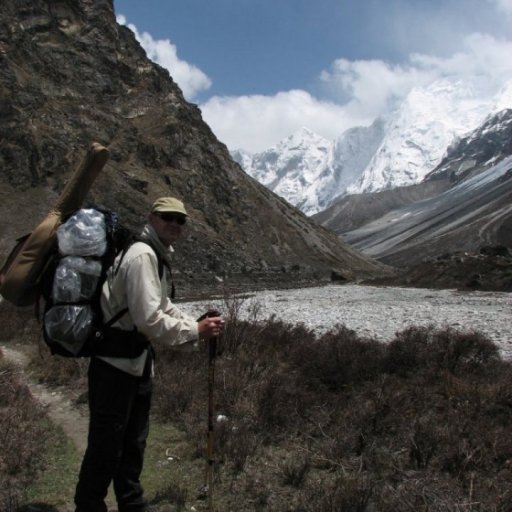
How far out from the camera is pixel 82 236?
3.72m

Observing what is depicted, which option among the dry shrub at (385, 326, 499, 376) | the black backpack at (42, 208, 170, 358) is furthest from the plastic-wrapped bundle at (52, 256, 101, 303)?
the dry shrub at (385, 326, 499, 376)

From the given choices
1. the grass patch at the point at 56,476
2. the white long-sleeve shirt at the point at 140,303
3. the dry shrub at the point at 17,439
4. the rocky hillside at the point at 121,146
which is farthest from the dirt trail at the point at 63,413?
the rocky hillside at the point at 121,146

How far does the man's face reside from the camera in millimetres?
3895

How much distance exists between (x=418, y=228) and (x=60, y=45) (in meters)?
127

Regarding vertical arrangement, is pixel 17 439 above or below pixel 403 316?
below

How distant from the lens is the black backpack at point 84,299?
3648mm

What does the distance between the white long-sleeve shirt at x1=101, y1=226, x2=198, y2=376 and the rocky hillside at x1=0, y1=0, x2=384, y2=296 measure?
38.3 m

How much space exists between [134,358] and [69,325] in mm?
513

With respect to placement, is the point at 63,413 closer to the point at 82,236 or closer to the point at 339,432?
the point at 339,432

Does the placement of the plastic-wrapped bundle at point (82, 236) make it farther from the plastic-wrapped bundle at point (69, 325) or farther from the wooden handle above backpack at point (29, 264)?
the plastic-wrapped bundle at point (69, 325)

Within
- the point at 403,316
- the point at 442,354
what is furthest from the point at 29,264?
the point at 403,316

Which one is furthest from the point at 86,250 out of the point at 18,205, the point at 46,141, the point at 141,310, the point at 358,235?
the point at 358,235

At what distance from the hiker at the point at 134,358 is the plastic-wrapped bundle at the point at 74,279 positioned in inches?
4.5

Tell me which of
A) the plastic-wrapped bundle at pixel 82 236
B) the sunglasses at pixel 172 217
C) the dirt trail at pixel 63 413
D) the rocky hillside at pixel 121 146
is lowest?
the dirt trail at pixel 63 413
